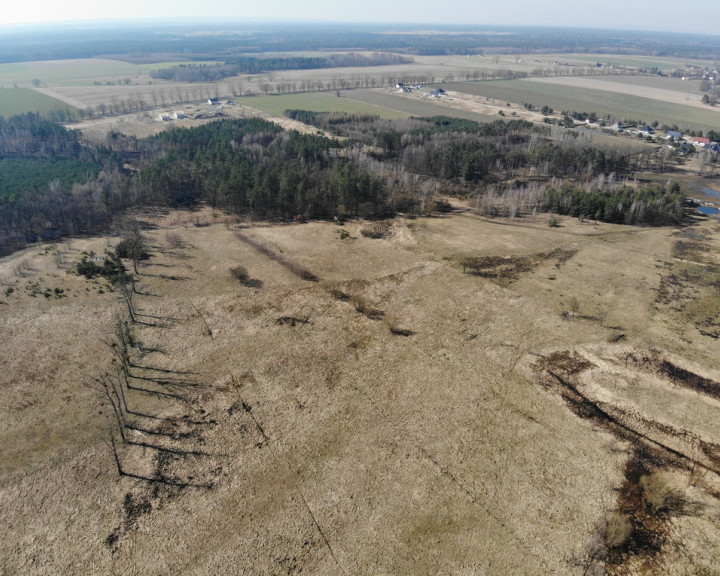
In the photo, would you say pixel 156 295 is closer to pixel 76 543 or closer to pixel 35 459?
pixel 35 459

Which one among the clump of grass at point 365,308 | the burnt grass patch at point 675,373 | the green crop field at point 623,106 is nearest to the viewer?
the burnt grass patch at point 675,373

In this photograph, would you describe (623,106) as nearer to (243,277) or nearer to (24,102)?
(243,277)

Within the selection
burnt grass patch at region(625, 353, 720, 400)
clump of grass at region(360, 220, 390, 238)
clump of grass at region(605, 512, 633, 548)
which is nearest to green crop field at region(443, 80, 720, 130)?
clump of grass at region(360, 220, 390, 238)

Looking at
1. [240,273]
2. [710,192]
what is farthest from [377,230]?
[710,192]

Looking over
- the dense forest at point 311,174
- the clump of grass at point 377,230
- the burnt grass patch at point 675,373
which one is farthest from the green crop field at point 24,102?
the burnt grass patch at point 675,373

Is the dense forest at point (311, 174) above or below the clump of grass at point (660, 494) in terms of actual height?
above

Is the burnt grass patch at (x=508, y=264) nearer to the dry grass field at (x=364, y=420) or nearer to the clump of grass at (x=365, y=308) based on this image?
the dry grass field at (x=364, y=420)
